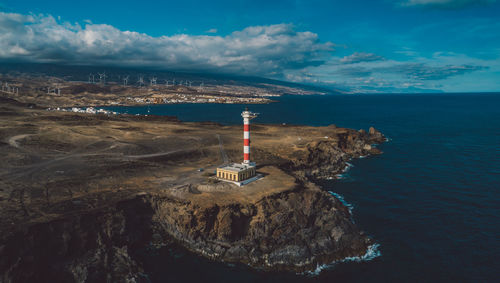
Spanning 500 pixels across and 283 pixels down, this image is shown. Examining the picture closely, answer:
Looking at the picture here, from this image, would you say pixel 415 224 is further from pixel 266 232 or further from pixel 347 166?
pixel 347 166

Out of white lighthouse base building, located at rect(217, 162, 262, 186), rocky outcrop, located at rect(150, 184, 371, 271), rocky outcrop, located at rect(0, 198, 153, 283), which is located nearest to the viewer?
rocky outcrop, located at rect(0, 198, 153, 283)

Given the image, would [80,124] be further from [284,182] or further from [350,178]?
[350,178]

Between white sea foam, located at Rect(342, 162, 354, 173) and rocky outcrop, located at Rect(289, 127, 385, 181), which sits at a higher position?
rocky outcrop, located at Rect(289, 127, 385, 181)

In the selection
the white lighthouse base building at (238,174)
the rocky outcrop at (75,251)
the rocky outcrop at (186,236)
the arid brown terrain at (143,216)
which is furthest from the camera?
the white lighthouse base building at (238,174)

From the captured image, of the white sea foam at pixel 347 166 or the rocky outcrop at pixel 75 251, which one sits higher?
the white sea foam at pixel 347 166

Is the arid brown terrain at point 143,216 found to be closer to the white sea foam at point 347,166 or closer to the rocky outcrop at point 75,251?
the rocky outcrop at point 75,251

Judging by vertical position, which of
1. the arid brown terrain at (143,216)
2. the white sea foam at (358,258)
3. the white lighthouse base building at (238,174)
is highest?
the white lighthouse base building at (238,174)

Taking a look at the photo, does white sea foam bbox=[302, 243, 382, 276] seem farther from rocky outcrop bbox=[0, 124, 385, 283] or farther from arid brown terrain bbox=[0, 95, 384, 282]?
arid brown terrain bbox=[0, 95, 384, 282]

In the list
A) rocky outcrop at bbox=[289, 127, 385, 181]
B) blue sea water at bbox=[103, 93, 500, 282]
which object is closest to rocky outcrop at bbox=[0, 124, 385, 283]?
blue sea water at bbox=[103, 93, 500, 282]

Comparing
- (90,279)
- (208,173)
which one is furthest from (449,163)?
(90,279)

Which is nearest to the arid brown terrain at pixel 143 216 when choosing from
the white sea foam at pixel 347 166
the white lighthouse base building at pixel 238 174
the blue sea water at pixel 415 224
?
the white lighthouse base building at pixel 238 174

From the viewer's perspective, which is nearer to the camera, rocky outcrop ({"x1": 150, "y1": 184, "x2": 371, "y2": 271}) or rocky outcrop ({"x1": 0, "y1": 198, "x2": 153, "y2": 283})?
rocky outcrop ({"x1": 0, "y1": 198, "x2": 153, "y2": 283})

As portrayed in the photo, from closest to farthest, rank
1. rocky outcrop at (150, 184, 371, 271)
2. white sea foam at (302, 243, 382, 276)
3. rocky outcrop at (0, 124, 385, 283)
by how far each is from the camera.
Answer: rocky outcrop at (0, 124, 385, 283), white sea foam at (302, 243, 382, 276), rocky outcrop at (150, 184, 371, 271)
